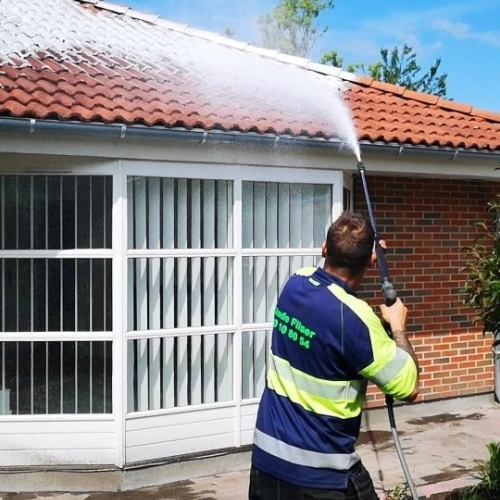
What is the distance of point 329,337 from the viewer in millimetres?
3113

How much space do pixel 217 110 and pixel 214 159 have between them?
0.40m

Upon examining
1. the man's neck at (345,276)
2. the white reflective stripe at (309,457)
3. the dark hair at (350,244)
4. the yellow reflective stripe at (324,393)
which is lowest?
the white reflective stripe at (309,457)

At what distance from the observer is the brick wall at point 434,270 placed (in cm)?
850

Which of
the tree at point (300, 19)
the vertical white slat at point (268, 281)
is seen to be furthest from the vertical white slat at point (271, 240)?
the tree at point (300, 19)

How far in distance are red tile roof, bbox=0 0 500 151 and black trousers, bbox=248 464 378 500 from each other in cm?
333

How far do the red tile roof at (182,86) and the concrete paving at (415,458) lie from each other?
2.78 meters

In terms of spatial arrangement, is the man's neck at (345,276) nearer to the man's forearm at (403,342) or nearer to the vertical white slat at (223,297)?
the man's forearm at (403,342)

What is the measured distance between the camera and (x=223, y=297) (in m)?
6.98

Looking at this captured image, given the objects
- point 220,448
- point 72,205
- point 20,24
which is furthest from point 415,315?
point 20,24

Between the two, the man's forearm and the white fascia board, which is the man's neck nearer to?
the man's forearm

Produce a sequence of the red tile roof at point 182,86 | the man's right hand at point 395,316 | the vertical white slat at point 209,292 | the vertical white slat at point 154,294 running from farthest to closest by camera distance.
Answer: the vertical white slat at point 209,292 < the vertical white slat at point 154,294 < the red tile roof at point 182,86 < the man's right hand at point 395,316

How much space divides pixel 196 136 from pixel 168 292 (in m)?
1.33

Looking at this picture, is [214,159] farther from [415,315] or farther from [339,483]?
[339,483]

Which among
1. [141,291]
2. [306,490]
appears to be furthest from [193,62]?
[306,490]
